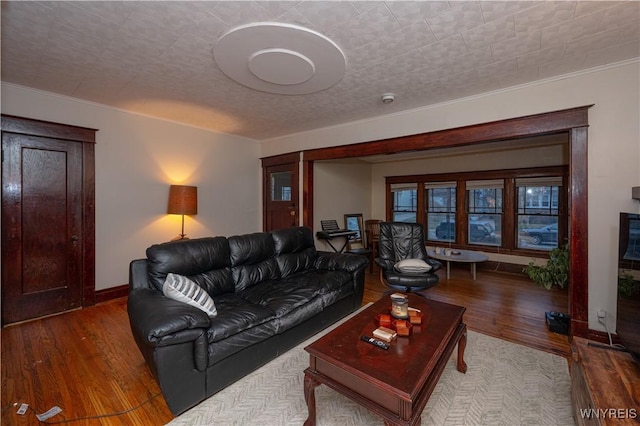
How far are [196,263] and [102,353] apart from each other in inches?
43.1

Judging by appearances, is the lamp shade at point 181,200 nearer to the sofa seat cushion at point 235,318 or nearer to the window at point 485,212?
the sofa seat cushion at point 235,318

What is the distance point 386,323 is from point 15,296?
3.97 metres

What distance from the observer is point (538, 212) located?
508cm

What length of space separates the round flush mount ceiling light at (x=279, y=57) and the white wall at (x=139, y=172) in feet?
6.82

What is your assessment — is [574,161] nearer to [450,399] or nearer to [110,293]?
[450,399]

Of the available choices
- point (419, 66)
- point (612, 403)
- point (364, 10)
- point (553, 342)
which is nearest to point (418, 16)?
point (364, 10)

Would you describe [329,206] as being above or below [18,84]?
below

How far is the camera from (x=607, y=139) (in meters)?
2.46

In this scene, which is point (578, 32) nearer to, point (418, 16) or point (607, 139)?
point (607, 139)

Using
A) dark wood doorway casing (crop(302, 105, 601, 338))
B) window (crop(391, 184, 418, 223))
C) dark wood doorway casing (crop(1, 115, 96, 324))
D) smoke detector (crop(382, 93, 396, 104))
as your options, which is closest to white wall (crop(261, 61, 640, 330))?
dark wood doorway casing (crop(302, 105, 601, 338))

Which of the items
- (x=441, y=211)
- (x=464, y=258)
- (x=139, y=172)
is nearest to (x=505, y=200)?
(x=441, y=211)

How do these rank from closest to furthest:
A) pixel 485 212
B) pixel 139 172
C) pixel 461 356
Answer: pixel 461 356, pixel 139 172, pixel 485 212

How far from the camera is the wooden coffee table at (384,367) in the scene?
130 cm

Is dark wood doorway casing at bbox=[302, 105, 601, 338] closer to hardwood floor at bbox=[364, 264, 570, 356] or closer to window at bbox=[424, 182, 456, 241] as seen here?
hardwood floor at bbox=[364, 264, 570, 356]
